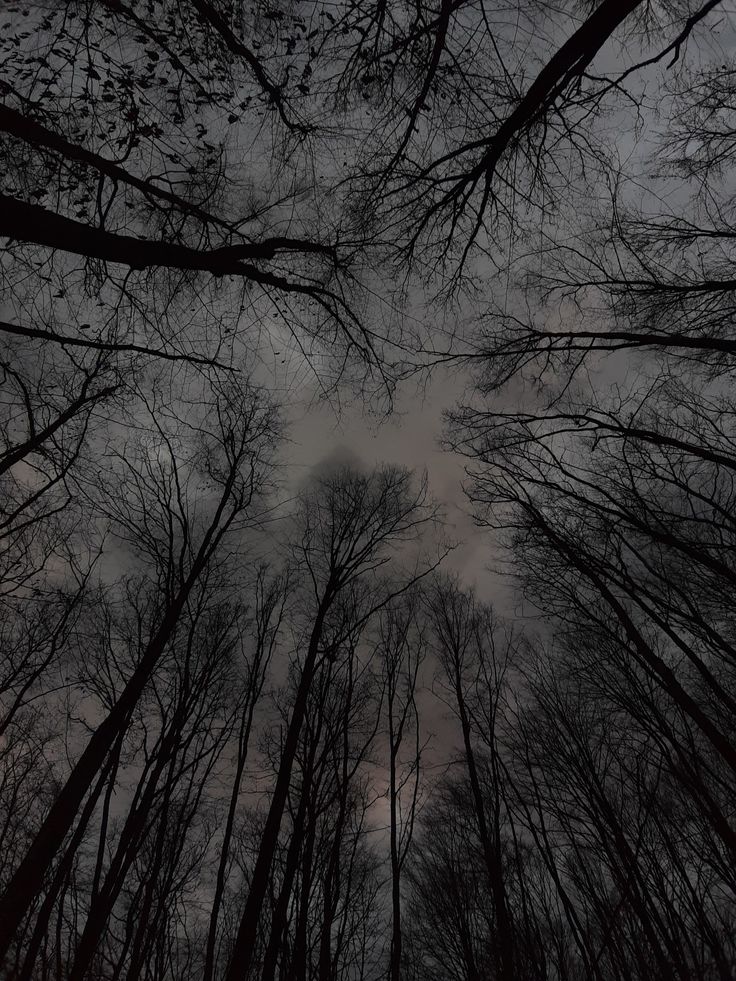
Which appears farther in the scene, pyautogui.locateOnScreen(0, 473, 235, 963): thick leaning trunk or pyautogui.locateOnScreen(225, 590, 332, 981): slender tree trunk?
pyautogui.locateOnScreen(225, 590, 332, 981): slender tree trunk

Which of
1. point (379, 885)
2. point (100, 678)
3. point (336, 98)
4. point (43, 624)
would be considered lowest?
point (379, 885)

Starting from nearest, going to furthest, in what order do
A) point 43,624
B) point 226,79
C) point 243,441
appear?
1. point 226,79
2. point 243,441
3. point 43,624

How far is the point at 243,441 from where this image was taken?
729 centimetres

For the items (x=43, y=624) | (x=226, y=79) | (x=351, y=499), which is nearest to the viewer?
(x=226, y=79)

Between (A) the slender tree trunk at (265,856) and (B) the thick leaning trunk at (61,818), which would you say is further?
(A) the slender tree trunk at (265,856)

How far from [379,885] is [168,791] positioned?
10107 mm

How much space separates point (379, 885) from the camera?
12.5 m

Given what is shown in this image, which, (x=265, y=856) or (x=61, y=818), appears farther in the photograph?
(x=265, y=856)

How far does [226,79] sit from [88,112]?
1.24 metres

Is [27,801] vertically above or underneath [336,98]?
underneath

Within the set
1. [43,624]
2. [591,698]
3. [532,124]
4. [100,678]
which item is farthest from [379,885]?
[532,124]

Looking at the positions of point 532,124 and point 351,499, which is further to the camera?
point 351,499

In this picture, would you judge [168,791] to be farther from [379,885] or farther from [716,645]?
[379,885]

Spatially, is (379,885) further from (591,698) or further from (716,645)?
(716,645)
